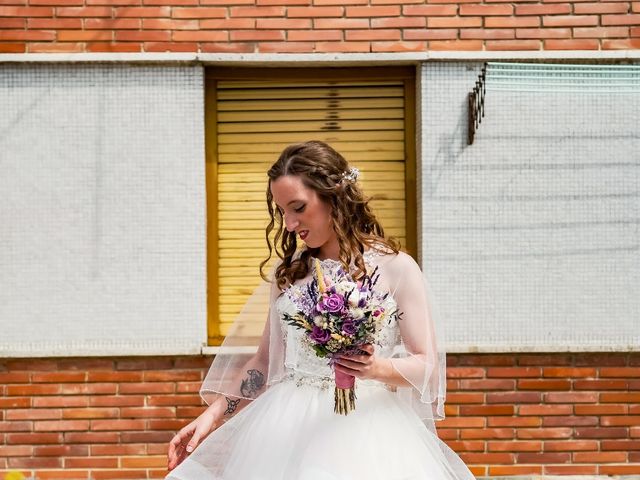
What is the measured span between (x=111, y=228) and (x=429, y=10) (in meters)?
2.57

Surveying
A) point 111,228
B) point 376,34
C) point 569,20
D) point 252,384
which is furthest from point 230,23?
point 252,384

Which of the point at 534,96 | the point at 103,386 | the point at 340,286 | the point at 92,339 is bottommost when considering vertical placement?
the point at 103,386

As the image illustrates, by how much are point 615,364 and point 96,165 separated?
3.73 metres

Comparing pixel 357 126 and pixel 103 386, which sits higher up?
pixel 357 126

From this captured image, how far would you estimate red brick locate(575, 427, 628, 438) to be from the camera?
5.30m

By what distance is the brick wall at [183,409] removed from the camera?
524 cm

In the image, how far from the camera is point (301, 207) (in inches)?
109

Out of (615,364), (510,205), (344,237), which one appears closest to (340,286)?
(344,237)

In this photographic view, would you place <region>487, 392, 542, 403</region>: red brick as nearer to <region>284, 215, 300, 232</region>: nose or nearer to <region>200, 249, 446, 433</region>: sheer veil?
<region>200, 249, 446, 433</region>: sheer veil

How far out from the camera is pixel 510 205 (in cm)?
528

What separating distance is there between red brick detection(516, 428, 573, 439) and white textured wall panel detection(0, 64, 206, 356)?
2.26 metres

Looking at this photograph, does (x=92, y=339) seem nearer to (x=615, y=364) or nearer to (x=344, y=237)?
(x=344, y=237)

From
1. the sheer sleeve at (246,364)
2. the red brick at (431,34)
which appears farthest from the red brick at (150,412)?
the sheer sleeve at (246,364)

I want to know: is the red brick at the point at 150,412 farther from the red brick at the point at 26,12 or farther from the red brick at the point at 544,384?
the red brick at the point at 26,12
